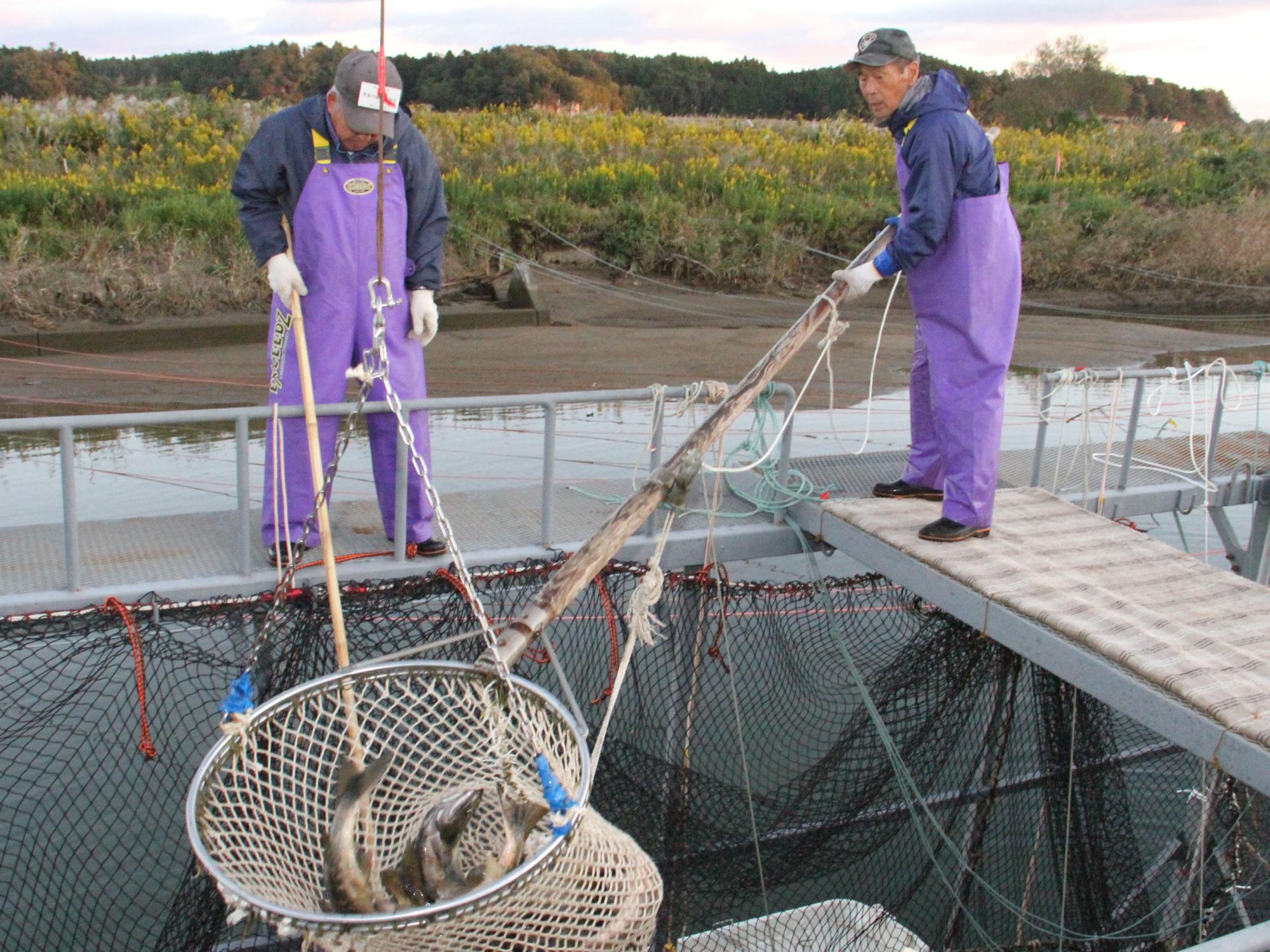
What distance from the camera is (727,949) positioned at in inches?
203

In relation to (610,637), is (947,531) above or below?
above

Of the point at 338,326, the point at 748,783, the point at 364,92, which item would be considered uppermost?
the point at 364,92

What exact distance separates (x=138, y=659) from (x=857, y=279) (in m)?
2.74

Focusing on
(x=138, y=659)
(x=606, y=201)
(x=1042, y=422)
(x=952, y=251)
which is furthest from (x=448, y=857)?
(x=606, y=201)

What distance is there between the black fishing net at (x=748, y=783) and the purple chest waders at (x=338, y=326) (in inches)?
17.4

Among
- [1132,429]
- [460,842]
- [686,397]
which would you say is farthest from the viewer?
[1132,429]

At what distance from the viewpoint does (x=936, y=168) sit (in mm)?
4109

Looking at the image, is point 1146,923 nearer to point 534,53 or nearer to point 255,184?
point 255,184

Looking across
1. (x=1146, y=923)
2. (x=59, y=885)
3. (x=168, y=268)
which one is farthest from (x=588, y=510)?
(x=168, y=268)

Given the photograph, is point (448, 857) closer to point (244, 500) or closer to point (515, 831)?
point (515, 831)

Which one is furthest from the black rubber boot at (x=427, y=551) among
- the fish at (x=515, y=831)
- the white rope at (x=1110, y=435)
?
the white rope at (x=1110, y=435)

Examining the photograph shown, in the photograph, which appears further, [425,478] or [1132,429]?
[1132,429]

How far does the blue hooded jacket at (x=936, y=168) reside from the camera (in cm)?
412

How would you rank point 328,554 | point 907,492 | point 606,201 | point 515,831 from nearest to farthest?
point 515,831 < point 328,554 < point 907,492 < point 606,201
